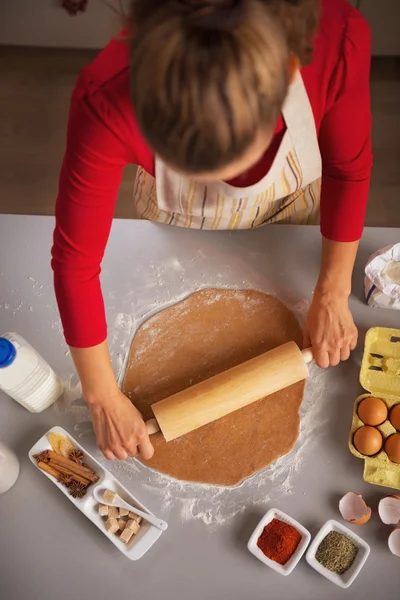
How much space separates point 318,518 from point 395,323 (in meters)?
0.36

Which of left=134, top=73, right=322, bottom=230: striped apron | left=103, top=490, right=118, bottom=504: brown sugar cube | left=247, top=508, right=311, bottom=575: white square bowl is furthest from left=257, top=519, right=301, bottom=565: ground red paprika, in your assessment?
left=134, top=73, right=322, bottom=230: striped apron

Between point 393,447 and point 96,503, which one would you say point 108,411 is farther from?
point 393,447

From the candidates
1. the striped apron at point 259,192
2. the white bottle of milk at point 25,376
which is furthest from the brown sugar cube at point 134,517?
the striped apron at point 259,192

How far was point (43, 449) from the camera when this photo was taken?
0.92 metres

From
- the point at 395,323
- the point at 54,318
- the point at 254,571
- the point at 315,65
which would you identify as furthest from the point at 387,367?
the point at 54,318

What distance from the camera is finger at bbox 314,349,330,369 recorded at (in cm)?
95

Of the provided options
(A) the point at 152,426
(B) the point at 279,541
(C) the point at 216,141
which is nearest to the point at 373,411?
(B) the point at 279,541

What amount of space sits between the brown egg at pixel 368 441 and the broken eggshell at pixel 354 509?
0.07 meters

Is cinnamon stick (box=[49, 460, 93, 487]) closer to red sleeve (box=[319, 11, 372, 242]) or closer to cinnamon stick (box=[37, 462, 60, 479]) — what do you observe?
cinnamon stick (box=[37, 462, 60, 479])

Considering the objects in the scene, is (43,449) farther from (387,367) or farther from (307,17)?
(307,17)

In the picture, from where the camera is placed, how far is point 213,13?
494 mm

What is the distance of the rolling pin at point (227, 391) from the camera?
2.97 ft

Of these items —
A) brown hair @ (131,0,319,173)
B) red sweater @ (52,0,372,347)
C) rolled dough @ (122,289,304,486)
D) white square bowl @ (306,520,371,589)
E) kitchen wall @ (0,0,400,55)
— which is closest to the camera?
brown hair @ (131,0,319,173)

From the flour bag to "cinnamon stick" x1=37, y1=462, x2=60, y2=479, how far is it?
61cm
